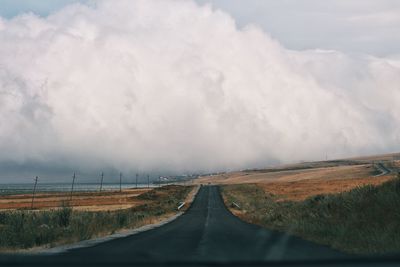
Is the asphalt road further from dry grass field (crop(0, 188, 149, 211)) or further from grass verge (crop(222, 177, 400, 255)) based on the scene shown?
dry grass field (crop(0, 188, 149, 211))

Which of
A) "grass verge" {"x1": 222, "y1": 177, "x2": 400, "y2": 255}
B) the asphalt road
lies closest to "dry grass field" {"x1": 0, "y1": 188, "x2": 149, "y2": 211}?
"grass verge" {"x1": 222, "y1": 177, "x2": 400, "y2": 255}

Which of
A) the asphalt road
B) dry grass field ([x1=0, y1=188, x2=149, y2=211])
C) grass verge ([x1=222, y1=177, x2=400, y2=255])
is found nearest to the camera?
the asphalt road

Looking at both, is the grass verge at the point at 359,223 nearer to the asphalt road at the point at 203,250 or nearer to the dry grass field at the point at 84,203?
the asphalt road at the point at 203,250

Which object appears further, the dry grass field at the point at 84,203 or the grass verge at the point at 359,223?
the dry grass field at the point at 84,203

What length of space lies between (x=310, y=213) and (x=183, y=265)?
854 inches

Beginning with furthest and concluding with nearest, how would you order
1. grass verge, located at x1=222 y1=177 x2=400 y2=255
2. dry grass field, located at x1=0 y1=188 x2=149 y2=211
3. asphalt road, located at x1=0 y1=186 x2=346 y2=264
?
dry grass field, located at x1=0 y1=188 x2=149 y2=211
grass verge, located at x1=222 y1=177 x2=400 y2=255
asphalt road, located at x1=0 y1=186 x2=346 y2=264

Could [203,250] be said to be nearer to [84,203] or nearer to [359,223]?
[359,223]

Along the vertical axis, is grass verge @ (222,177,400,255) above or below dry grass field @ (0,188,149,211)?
below

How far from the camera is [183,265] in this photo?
12.2m

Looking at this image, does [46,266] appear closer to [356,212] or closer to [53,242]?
[53,242]

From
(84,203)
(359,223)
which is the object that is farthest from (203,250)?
(84,203)

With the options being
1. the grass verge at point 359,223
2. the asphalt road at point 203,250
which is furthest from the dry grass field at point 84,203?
the asphalt road at point 203,250

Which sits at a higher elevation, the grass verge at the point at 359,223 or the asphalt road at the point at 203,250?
the grass verge at the point at 359,223

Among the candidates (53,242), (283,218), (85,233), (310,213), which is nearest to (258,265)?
(53,242)
